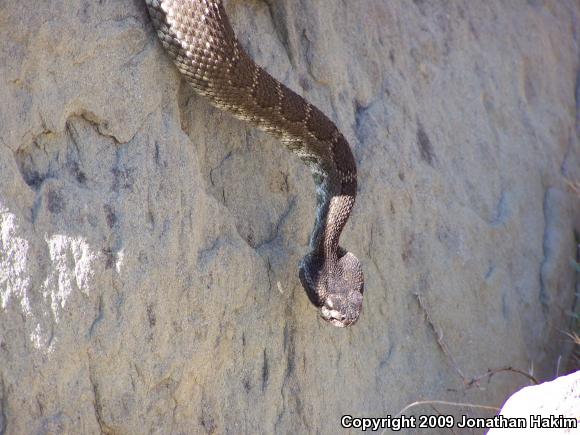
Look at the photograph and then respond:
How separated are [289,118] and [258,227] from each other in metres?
0.67

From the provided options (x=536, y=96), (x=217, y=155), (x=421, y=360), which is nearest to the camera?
(x=217, y=155)

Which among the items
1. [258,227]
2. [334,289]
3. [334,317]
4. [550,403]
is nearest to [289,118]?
[258,227]

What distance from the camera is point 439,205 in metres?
6.25

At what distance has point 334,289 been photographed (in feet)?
16.4

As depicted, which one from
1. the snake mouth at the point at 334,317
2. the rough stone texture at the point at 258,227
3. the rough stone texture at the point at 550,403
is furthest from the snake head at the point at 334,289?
the rough stone texture at the point at 550,403

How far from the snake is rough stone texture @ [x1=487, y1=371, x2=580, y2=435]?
1245 millimetres

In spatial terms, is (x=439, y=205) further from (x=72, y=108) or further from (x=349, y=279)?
(x=72, y=108)

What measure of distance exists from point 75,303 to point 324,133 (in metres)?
2.02

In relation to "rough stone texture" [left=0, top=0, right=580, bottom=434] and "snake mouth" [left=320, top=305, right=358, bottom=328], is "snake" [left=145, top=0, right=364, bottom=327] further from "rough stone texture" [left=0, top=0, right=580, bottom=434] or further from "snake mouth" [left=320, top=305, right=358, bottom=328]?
"rough stone texture" [left=0, top=0, right=580, bottom=434]

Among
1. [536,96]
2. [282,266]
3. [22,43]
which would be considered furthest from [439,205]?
[22,43]

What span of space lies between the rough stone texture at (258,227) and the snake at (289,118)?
114 mm

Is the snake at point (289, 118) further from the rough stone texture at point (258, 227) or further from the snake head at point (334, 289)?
the rough stone texture at point (258, 227)

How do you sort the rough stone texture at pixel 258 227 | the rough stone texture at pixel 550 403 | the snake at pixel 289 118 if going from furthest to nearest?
the snake at pixel 289 118
the rough stone texture at pixel 258 227
the rough stone texture at pixel 550 403

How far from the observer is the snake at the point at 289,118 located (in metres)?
4.52
